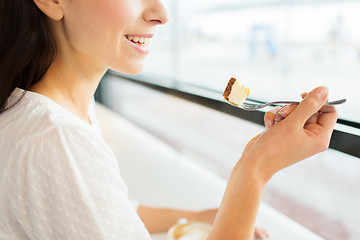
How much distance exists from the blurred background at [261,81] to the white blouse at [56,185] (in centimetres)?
55

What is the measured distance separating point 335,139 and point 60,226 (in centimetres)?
71

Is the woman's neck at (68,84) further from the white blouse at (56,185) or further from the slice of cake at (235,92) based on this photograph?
the slice of cake at (235,92)

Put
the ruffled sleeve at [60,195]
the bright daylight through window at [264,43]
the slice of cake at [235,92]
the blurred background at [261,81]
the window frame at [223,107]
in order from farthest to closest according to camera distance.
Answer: the bright daylight through window at [264,43] < the blurred background at [261,81] < the window frame at [223,107] < the slice of cake at [235,92] < the ruffled sleeve at [60,195]

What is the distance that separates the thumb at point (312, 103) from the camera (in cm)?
47

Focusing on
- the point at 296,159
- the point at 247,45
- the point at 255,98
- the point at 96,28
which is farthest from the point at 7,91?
the point at 247,45

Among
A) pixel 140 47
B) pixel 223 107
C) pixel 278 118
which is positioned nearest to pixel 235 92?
pixel 278 118

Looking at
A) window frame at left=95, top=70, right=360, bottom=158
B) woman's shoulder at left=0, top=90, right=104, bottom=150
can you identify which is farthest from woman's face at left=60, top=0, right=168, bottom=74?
window frame at left=95, top=70, right=360, bottom=158

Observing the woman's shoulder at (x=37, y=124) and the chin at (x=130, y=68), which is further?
the chin at (x=130, y=68)

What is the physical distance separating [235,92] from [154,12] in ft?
0.72

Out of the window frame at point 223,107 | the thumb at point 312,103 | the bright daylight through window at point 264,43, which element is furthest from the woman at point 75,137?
the bright daylight through window at point 264,43

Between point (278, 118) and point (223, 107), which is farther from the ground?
point (278, 118)

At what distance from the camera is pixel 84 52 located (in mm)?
613

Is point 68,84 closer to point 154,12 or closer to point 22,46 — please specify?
point 22,46

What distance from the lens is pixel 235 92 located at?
0.59 m
